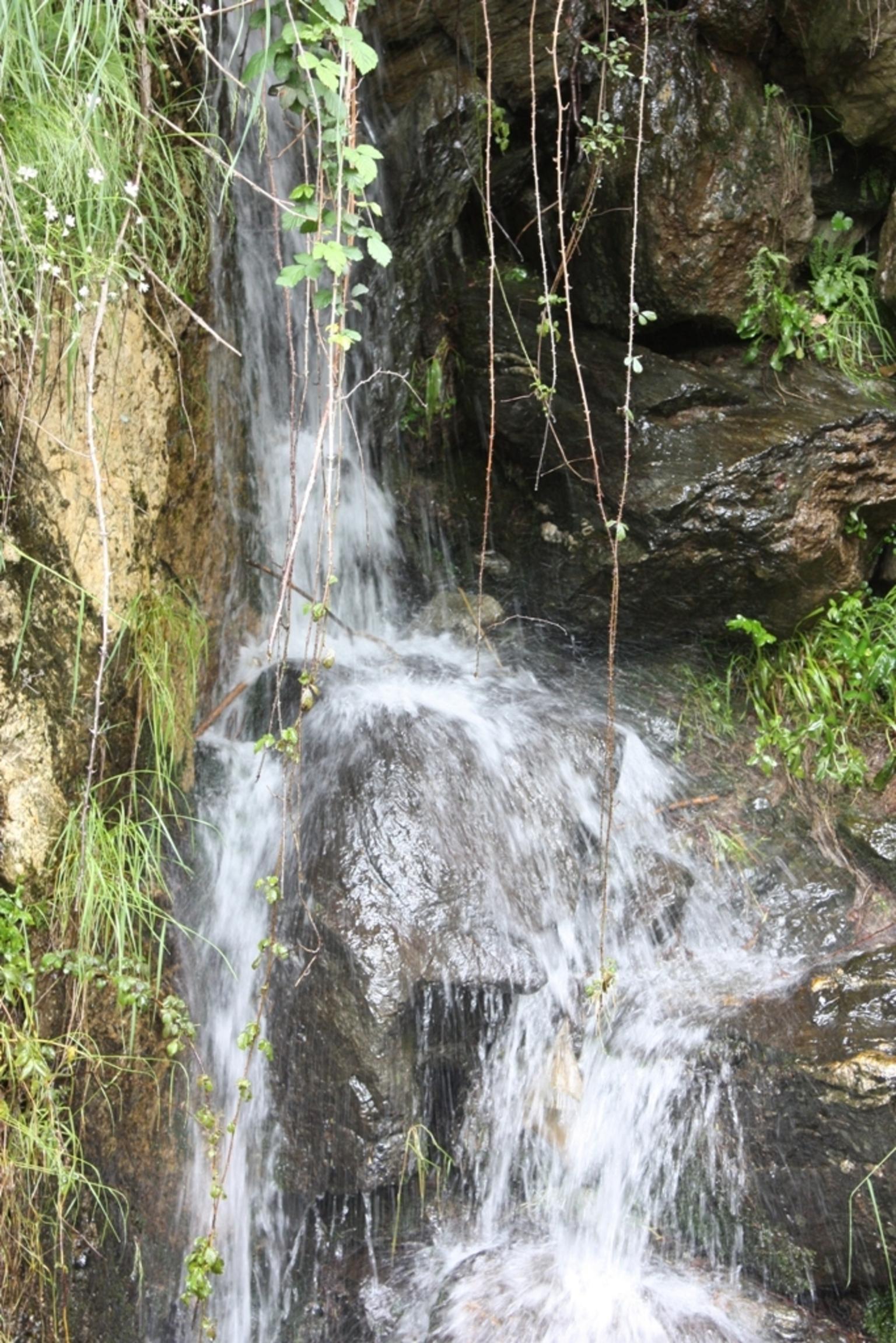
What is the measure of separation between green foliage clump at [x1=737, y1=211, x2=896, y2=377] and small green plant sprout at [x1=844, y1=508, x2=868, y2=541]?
1.69ft

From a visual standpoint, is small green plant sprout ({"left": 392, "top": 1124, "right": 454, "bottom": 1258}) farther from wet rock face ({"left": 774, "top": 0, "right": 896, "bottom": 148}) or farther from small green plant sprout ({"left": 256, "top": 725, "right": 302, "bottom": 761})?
wet rock face ({"left": 774, "top": 0, "right": 896, "bottom": 148})

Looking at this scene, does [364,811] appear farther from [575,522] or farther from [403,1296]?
[575,522]

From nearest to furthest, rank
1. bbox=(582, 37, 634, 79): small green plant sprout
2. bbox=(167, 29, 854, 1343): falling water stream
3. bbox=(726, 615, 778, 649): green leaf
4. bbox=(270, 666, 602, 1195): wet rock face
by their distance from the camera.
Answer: bbox=(167, 29, 854, 1343): falling water stream, bbox=(270, 666, 602, 1195): wet rock face, bbox=(582, 37, 634, 79): small green plant sprout, bbox=(726, 615, 778, 649): green leaf

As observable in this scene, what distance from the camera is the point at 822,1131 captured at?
2.62 meters

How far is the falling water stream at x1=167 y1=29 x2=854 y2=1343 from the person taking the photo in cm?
266

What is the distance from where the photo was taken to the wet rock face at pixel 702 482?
3.66 m

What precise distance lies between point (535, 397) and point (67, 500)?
1811 millimetres

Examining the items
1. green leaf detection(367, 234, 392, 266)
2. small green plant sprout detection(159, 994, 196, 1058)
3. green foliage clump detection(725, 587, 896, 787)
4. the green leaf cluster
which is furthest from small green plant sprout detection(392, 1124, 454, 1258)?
green leaf detection(367, 234, 392, 266)

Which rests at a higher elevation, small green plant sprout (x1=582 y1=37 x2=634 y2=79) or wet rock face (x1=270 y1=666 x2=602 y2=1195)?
small green plant sprout (x1=582 y1=37 x2=634 y2=79)

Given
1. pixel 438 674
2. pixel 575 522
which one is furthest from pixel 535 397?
pixel 438 674

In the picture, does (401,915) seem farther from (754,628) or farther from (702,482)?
(702,482)

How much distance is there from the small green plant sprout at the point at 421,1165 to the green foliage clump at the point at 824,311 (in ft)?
8.93

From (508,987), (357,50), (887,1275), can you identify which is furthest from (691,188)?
(887,1275)

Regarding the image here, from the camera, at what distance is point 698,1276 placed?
266cm
